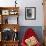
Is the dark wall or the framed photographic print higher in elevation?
the framed photographic print

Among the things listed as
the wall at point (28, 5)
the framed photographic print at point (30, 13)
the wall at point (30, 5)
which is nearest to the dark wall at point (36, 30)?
the wall at point (30, 5)

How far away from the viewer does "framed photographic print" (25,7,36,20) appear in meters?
5.99

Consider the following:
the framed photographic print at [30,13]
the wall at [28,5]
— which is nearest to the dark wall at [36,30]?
the wall at [28,5]

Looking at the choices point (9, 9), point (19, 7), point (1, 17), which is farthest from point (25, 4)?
point (1, 17)

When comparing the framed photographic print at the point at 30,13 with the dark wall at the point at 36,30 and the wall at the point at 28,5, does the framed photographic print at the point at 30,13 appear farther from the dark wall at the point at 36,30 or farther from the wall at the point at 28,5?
the dark wall at the point at 36,30

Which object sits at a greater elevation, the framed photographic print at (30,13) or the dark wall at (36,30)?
the framed photographic print at (30,13)

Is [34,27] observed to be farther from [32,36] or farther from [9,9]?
[9,9]

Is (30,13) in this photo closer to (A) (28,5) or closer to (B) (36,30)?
(A) (28,5)

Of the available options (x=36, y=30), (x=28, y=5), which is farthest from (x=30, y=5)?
(x=36, y=30)

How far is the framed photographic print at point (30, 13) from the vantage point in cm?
599

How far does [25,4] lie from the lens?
600cm

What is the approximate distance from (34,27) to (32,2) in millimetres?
942

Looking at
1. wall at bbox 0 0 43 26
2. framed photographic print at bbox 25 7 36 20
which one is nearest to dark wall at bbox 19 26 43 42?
wall at bbox 0 0 43 26

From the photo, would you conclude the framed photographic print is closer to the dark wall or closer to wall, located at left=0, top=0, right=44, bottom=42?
wall, located at left=0, top=0, right=44, bottom=42
